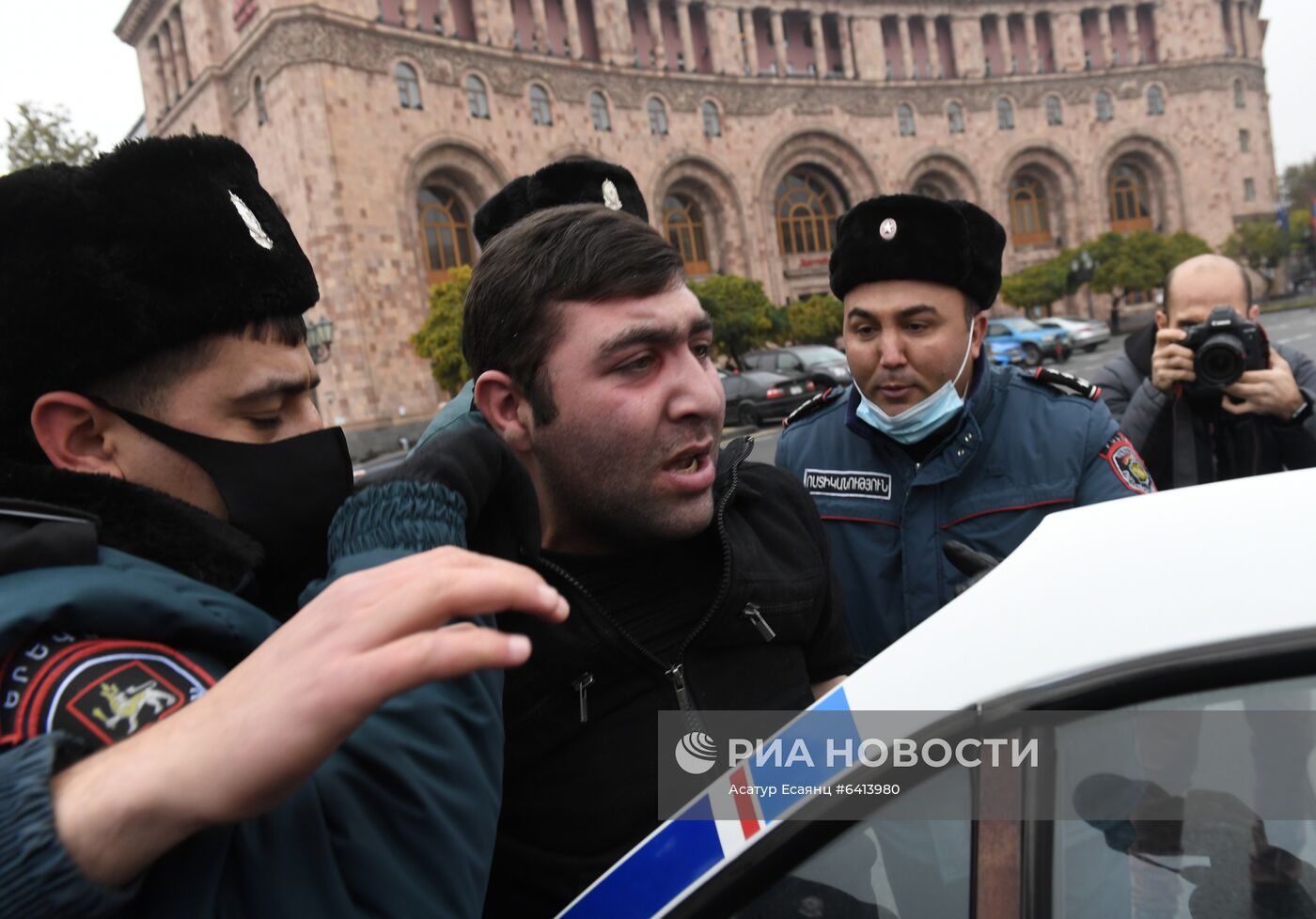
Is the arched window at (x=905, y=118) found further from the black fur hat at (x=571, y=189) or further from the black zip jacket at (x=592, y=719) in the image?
the black zip jacket at (x=592, y=719)

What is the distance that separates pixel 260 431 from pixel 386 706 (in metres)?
0.51

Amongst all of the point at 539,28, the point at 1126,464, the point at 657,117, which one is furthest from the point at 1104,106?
the point at 1126,464

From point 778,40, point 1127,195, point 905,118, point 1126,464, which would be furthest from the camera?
point 1127,195

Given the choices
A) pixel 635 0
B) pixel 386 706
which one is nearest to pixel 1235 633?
pixel 386 706

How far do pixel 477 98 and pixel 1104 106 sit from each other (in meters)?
30.6

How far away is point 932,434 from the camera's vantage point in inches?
86.8

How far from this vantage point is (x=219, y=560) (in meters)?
0.95

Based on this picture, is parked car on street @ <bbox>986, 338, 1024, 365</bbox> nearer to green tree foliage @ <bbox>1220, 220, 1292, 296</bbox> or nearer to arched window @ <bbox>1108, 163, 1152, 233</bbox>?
green tree foliage @ <bbox>1220, 220, 1292, 296</bbox>

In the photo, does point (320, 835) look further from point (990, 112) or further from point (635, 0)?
point (990, 112)

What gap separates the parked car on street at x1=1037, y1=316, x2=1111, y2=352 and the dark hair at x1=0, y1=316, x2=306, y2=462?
2696cm

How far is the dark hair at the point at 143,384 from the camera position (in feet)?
3.29

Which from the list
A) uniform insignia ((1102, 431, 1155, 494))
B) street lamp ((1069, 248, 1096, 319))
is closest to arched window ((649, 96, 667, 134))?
street lamp ((1069, 248, 1096, 319))

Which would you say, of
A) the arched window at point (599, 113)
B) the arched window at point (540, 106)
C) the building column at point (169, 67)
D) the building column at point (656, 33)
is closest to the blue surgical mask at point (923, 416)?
the arched window at point (540, 106)

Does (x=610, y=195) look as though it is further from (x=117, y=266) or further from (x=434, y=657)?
(x=434, y=657)
